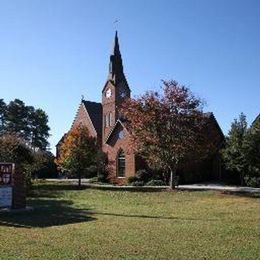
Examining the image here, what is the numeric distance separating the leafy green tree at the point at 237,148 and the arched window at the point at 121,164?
460 inches

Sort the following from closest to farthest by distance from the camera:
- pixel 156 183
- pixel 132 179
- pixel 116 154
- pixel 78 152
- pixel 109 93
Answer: pixel 78 152
pixel 156 183
pixel 132 179
pixel 116 154
pixel 109 93

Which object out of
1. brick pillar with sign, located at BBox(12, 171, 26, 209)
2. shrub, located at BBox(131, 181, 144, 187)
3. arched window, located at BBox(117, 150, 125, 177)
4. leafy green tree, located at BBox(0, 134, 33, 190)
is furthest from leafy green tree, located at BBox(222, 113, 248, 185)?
brick pillar with sign, located at BBox(12, 171, 26, 209)

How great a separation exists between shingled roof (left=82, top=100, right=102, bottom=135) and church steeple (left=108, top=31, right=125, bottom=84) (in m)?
6.63

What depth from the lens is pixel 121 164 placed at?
55.6 m

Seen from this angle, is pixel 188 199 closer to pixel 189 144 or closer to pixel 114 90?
pixel 189 144

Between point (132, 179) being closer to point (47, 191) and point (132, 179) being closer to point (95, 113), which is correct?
point (47, 191)

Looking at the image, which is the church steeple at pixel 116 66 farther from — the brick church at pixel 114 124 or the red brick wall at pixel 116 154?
the red brick wall at pixel 116 154

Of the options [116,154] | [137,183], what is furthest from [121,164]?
[137,183]

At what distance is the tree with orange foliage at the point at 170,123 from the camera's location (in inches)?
1524

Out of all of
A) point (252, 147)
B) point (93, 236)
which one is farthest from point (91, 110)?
point (93, 236)

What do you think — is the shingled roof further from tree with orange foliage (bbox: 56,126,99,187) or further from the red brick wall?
tree with orange foliage (bbox: 56,126,99,187)

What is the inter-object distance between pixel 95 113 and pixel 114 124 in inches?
342

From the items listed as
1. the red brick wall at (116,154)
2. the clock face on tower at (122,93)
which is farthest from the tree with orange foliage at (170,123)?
the clock face on tower at (122,93)

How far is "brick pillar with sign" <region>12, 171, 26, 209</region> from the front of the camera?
74.8 feet
